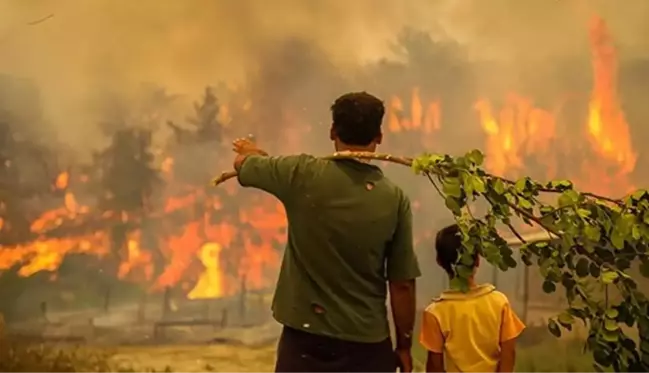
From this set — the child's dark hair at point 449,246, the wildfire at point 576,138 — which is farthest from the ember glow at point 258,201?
the child's dark hair at point 449,246

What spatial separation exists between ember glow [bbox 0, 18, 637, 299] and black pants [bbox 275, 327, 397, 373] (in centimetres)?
79

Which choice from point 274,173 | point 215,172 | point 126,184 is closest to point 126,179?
point 126,184

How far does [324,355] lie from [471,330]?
0.39 m

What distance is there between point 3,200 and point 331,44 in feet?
3.51

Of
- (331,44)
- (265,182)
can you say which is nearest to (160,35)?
(331,44)

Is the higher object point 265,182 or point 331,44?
point 331,44

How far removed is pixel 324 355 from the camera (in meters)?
1.61

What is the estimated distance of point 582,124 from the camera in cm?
249

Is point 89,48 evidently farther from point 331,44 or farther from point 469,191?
point 469,191

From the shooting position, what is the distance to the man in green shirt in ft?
5.28

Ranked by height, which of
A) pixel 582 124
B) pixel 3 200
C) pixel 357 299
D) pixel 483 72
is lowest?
pixel 357 299

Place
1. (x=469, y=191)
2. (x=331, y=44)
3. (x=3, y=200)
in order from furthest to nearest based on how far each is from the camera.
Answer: (x=331, y=44) < (x=3, y=200) < (x=469, y=191)

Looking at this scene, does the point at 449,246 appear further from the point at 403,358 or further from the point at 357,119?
the point at 357,119

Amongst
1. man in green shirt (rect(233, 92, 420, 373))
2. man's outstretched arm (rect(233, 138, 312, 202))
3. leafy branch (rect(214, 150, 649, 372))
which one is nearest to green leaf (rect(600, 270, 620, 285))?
leafy branch (rect(214, 150, 649, 372))
